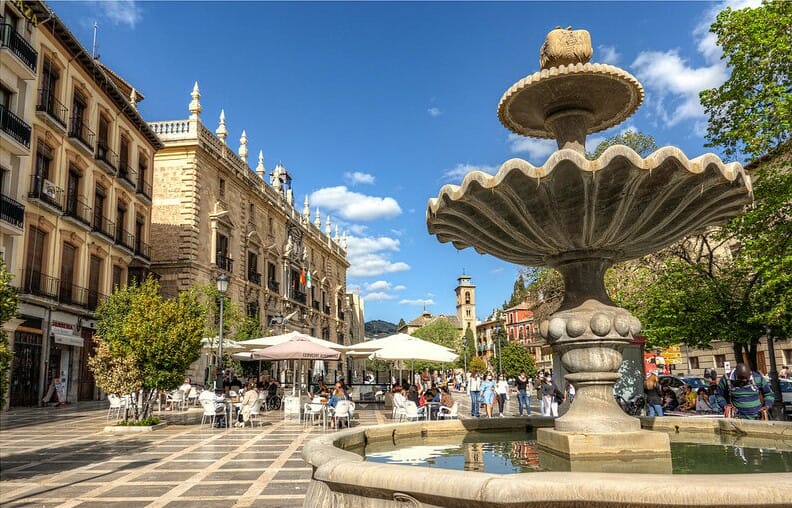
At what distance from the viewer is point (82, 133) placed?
2331 cm

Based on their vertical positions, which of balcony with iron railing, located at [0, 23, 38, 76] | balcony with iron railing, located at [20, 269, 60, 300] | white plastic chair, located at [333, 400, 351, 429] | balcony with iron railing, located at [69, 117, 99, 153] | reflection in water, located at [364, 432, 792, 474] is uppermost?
balcony with iron railing, located at [0, 23, 38, 76]

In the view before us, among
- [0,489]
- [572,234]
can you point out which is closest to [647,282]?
[572,234]

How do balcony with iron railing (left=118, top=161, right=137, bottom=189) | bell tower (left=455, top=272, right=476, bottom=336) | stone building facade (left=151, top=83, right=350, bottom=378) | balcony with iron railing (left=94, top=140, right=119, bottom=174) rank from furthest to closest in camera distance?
bell tower (left=455, top=272, right=476, bottom=336), stone building facade (left=151, top=83, right=350, bottom=378), balcony with iron railing (left=118, top=161, right=137, bottom=189), balcony with iron railing (left=94, top=140, right=119, bottom=174)

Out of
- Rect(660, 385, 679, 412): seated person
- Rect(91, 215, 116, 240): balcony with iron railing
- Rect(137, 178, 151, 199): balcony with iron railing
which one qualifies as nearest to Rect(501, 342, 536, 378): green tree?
Rect(660, 385, 679, 412): seated person

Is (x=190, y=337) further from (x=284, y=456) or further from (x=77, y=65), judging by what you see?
(x=77, y=65)

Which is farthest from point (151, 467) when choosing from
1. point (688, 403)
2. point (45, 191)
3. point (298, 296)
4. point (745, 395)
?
point (298, 296)

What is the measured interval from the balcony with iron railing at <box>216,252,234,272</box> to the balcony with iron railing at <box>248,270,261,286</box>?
282 centimetres

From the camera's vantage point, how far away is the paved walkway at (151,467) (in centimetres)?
643

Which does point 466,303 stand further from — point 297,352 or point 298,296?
point 297,352

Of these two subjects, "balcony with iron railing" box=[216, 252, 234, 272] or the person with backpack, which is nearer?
the person with backpack

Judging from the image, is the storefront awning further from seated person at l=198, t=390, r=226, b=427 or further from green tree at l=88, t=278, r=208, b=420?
seated person at l=198, t=390, r=226, b=427

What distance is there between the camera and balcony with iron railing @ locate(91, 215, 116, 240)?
79.7 ft

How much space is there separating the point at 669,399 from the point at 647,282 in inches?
287

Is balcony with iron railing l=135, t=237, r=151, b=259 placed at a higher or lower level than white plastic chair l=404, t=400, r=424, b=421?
higher
